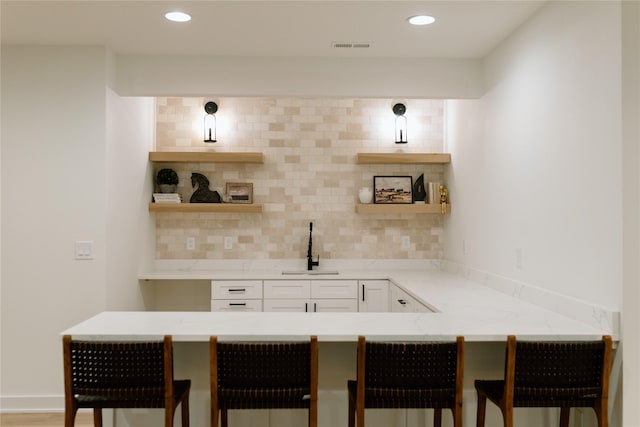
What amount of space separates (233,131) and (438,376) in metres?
3.45

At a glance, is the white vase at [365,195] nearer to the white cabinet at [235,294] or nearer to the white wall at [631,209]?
the white cabinet at [235,294]

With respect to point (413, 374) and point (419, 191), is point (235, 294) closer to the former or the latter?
point (419, 191)

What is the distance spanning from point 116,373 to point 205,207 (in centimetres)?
268

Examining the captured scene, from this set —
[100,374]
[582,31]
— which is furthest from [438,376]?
[582,31]

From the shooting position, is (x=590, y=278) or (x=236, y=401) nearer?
(x=236, y=401)

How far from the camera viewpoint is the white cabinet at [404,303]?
3416 mm

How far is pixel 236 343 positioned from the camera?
2.14m

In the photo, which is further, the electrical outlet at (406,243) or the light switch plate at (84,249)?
the electrical outlet at (406,243)

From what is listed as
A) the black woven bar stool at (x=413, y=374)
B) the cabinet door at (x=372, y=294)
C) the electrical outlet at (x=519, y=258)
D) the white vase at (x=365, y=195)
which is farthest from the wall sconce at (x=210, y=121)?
the black woven bar stool at (x=413, y=374)

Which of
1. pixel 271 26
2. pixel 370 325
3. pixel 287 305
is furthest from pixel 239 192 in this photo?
pixel 370 325

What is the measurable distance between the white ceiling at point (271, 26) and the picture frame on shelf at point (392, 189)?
1.43 m

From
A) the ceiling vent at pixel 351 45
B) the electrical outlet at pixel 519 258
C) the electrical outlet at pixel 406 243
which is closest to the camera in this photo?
the electrical outlet at pixel 519 258

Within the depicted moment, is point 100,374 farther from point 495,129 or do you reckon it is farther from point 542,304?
point 495,129

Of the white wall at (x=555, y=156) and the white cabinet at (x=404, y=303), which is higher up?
the white wall at (x=555, y=156)
